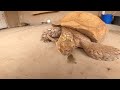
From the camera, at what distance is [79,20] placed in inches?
59.9

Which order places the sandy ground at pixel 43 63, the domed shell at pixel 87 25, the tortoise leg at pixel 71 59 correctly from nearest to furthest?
the sandy ground at pixel 43 63 < the tortoise leg at pixel 71 59 < the domed shell at pixel 87 25

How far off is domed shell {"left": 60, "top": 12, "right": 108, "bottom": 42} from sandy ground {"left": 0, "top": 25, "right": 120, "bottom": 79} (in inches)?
7.1

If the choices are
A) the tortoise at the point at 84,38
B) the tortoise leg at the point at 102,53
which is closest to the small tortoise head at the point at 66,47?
the tortoise at the point at 84,38

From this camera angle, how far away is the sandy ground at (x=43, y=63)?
110 centimetres

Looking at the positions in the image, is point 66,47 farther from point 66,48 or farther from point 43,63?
point 43,63

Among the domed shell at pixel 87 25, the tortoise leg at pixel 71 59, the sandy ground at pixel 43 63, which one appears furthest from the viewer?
the domed shell at pixel 87 25

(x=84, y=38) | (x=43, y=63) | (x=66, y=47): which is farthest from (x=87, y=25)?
(x=43, y=63)

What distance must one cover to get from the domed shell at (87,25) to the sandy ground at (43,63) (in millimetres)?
181

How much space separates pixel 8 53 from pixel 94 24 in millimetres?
904

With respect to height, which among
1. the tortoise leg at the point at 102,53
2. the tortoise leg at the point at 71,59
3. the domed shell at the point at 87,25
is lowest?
the tortoise leg at the point at 71,59

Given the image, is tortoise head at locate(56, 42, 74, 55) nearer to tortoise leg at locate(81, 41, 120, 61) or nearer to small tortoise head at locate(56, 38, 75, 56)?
small tortoise head at locate(56, 38, 75, 56)

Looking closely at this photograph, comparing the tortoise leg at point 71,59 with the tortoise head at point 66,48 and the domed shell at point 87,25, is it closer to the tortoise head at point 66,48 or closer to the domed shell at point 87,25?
the tortoise head at point 66,48

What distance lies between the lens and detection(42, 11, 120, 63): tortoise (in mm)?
1347

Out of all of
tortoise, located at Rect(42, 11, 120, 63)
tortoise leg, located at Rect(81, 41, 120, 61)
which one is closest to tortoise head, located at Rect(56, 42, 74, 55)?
tortoise, located at Rect(42, 11, 120, 63)
